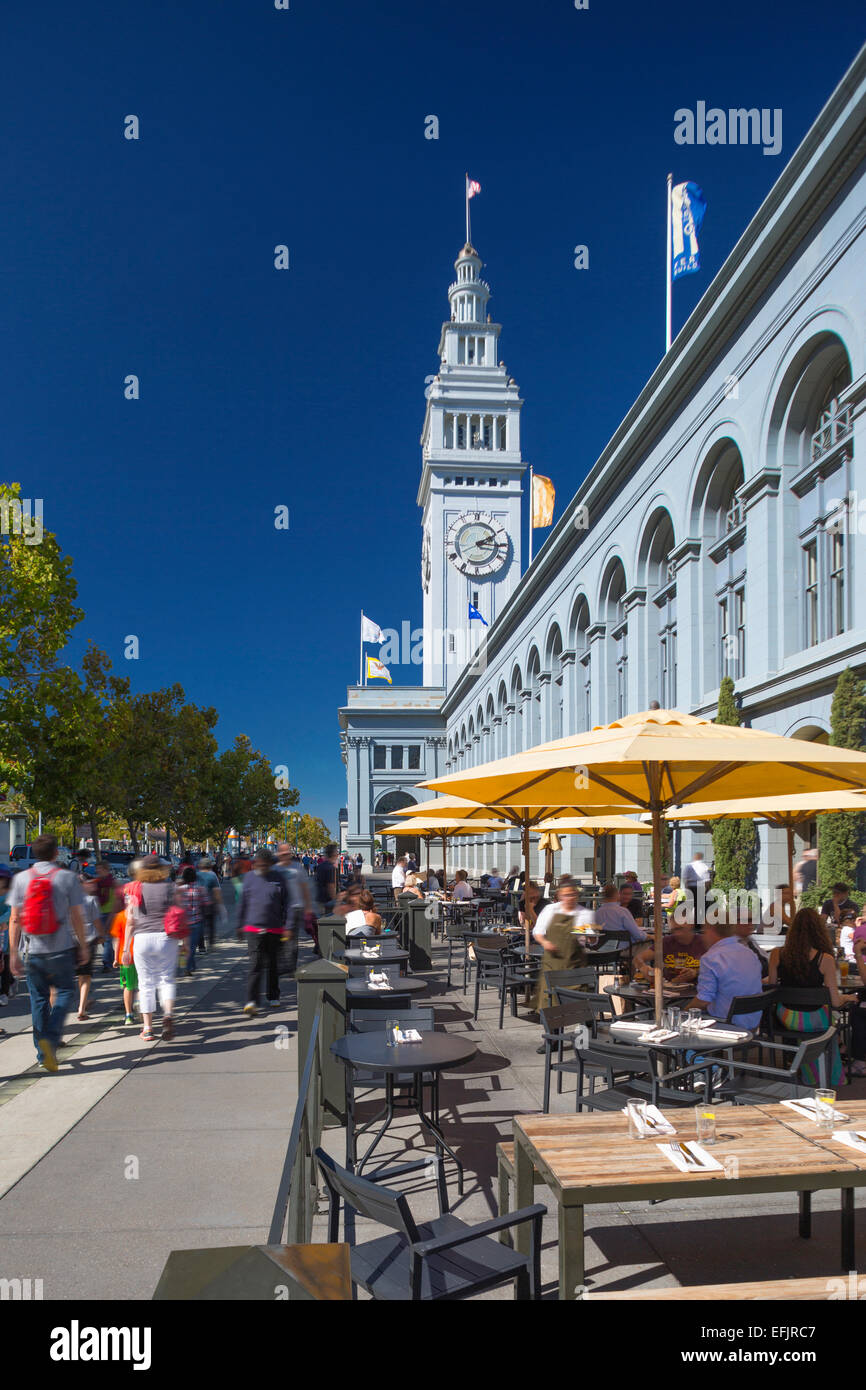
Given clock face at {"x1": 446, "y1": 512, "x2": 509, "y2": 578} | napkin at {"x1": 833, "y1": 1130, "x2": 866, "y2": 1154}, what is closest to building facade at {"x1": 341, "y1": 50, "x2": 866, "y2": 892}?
napkin at {"x1": 833, "y1": 1130, "x2": 866, "y2": 1154}

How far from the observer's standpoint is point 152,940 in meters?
10.3

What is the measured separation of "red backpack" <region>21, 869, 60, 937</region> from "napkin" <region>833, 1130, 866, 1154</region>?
7.04 meters

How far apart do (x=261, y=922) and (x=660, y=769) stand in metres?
6.68

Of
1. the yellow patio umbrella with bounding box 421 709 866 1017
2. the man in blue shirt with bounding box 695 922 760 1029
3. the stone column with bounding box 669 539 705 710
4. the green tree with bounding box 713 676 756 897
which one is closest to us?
the yellow patio umbrella with bounding box 421 709 866 1017

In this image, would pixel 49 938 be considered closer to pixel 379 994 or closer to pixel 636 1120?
pixel 379 994

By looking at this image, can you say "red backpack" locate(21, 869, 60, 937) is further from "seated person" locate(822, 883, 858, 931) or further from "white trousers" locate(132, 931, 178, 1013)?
"seated person" locate(822, 883, 858, 931)

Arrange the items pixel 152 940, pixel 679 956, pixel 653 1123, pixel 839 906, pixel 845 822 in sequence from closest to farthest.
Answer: pixel 653 1123, pixel 152 940, pixel 679 956, pixel 839 906, pixel 845 822

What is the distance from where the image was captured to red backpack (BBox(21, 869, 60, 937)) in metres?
8.84

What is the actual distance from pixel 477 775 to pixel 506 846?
135 feet

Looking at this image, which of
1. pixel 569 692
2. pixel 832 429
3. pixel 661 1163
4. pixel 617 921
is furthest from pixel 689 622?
pixel 661 1163

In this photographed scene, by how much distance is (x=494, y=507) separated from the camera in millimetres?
91875

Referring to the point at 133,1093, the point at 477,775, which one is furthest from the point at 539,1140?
the point at 133,1093

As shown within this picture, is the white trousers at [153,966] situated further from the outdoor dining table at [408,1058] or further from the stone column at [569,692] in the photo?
the stone column at [569,692]

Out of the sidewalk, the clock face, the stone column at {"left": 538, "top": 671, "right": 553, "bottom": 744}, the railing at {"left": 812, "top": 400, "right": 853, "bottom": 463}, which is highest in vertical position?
the clock face
